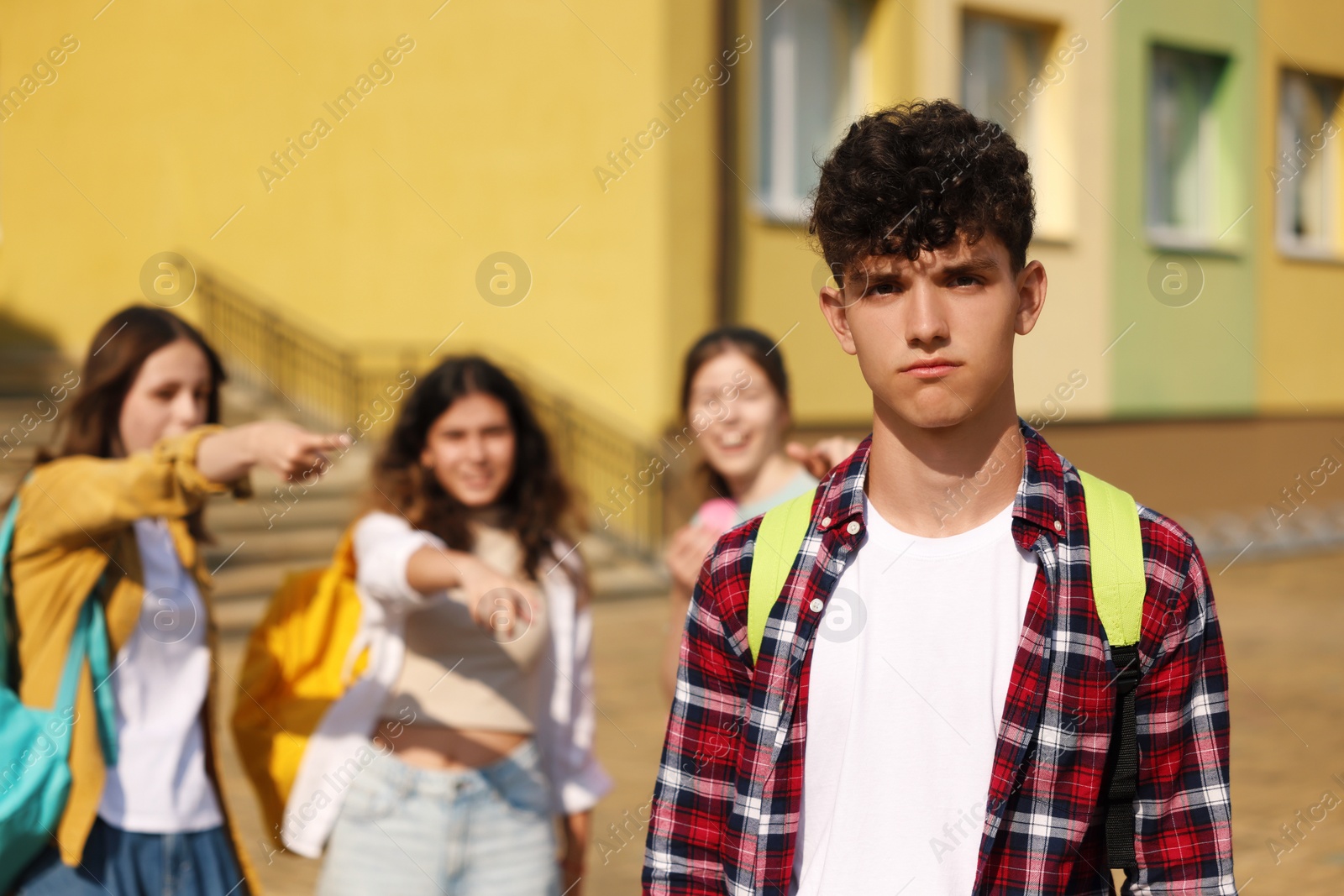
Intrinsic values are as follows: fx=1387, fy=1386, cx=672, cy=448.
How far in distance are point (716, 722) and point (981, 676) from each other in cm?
36

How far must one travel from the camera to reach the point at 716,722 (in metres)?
1.85

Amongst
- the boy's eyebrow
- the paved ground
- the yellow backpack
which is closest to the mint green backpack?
the yellow backpack

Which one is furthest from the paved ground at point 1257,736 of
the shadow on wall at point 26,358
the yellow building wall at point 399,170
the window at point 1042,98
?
the shadow on wall at point 26,358

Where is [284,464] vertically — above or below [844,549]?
above

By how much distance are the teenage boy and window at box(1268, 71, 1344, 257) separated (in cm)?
1756

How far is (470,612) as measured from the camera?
3.10 meters

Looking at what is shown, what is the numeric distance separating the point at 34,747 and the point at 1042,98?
1446 cm

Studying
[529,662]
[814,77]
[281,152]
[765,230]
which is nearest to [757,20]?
[814,77]

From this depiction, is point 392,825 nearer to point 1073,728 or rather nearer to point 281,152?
point 1073,728

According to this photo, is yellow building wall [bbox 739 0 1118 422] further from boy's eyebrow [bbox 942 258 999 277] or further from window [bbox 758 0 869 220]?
boy's eyebrow [bbox 942 258 999 277]

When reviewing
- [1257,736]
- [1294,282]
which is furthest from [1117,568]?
[1294,282]

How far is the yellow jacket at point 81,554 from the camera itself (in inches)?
108

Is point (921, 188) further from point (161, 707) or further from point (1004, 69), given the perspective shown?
point (1004, 69)

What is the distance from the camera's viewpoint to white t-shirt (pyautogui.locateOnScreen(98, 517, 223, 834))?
2.97 metres
